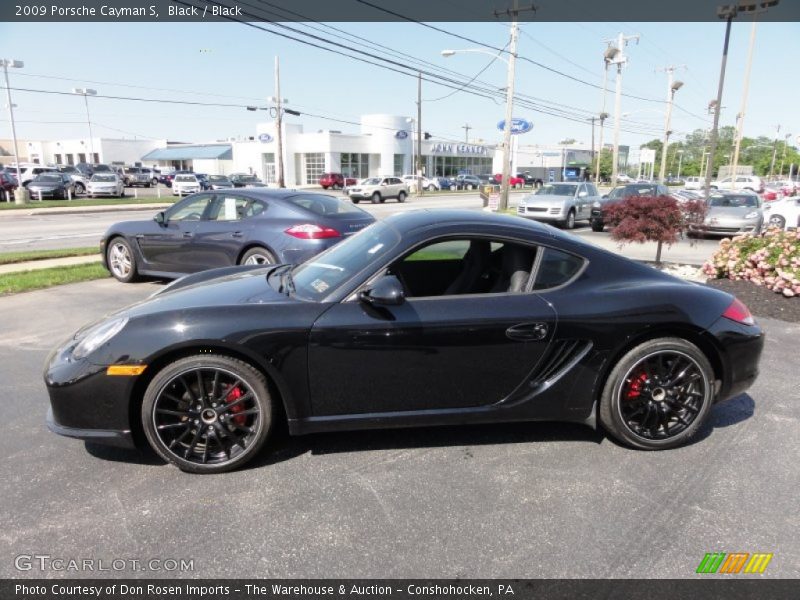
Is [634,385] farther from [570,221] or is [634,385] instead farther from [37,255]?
[570,221]

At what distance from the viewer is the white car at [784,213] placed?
1783 centimetres

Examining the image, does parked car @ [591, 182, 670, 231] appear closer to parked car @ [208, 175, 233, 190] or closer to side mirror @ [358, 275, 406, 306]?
side mirror @ [358, 275, 406, 306]

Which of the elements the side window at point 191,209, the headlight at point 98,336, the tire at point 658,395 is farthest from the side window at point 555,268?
the side window at point 191,209

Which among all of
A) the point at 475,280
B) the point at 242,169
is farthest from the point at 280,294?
the point at 242,169

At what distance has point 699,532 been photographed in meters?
2.68

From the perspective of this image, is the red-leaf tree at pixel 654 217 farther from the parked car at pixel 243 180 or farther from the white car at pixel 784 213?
the parked car at pixel 243 180

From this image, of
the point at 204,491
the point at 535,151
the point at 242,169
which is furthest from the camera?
the point at 535,151

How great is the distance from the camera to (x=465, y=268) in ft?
12.7

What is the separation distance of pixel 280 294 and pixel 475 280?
1305 mm

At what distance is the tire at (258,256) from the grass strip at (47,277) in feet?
10.4

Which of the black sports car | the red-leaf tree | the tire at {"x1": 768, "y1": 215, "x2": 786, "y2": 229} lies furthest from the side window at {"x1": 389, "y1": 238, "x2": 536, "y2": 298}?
the tire at {"x1": 768, "y1": 215, "x2": 786, "y2": 229}

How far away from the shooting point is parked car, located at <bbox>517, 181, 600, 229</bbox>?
62.6ft

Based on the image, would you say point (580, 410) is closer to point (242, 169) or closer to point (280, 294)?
point (280, 294)

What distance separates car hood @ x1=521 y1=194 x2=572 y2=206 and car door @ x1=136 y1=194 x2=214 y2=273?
548 inches
